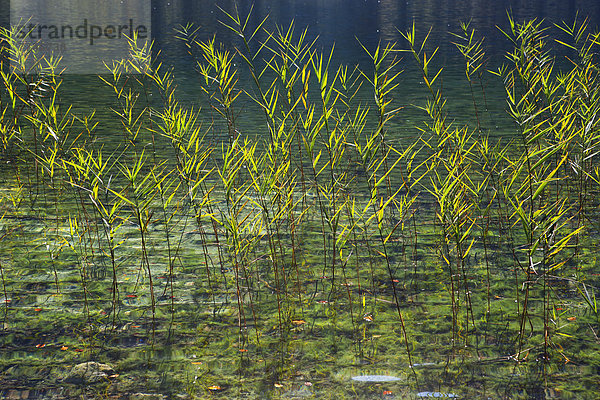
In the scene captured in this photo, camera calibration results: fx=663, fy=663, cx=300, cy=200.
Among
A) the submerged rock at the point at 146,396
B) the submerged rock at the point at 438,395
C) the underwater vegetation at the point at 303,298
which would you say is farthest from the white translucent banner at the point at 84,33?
the submerged rock at the point at 438,395

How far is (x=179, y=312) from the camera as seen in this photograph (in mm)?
4137

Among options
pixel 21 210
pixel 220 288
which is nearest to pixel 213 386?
pixel 220 288

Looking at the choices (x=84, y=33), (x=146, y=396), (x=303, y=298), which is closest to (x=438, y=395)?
(x=303, y=298)

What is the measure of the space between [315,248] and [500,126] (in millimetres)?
5157

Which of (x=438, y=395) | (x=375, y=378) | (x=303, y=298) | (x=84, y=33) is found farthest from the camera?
(x=84, y=33)

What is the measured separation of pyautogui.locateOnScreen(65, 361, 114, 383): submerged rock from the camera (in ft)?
11.1

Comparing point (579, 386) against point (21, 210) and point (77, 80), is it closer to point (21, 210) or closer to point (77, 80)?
point (21, 210)

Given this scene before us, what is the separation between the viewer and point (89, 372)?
344cm

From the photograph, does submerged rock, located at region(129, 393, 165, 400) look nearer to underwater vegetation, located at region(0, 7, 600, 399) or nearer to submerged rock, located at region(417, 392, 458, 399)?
underwater vegetation, located at region(0, 7, 600, 399)

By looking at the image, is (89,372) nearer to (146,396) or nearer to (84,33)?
(146,396)

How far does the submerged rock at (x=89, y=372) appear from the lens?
133 inches

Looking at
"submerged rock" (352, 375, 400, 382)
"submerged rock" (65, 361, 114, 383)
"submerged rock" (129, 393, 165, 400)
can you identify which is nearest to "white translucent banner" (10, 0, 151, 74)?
"submerged rock" (65, 361, 114, 383)

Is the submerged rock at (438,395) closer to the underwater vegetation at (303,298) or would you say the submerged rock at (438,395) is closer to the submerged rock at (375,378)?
the underwater vegetation at (303,298)

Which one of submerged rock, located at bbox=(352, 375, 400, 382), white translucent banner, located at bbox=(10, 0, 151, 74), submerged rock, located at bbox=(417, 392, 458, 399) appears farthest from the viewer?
white translucent banner, located at bbox=(10, 0, 151, 74)
